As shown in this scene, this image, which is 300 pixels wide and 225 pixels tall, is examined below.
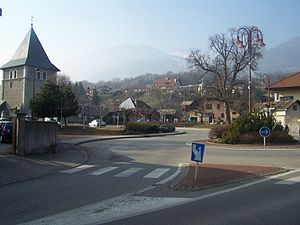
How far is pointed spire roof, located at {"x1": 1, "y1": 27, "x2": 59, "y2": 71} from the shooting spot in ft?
356

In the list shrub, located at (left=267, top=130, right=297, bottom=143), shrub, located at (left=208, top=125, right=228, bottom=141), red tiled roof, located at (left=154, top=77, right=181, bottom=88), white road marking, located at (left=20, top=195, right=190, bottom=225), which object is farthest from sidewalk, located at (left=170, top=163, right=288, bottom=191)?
red tiled roof, located at (left=154, top=77, right=181, bottom=88)

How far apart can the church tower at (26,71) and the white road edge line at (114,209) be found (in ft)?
326

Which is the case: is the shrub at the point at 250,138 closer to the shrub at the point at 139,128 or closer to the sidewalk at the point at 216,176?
the sidewalk at the point at 216,176

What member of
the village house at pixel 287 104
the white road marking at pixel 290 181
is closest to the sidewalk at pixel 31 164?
the white road marking at pixel 290 181

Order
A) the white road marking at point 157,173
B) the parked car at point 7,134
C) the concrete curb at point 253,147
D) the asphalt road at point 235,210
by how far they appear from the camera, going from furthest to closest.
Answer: the parked car at point 7,134 → the concrete curb at point 253,147 → the white road marking at point 157,173 → the asphalt road at point 235,210

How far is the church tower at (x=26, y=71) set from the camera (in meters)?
108

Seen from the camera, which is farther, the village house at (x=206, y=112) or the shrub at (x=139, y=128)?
the village house at (x=206, y=112)

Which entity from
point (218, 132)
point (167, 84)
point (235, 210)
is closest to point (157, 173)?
point (235, 210)

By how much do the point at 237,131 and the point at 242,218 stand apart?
78.7 ft

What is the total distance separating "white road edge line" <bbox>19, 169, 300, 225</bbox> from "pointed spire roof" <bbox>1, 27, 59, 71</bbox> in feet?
335

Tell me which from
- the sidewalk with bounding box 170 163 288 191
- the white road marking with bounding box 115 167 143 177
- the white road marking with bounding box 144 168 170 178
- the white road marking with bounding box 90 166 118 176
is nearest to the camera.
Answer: the sidewalk with bounding box 170 163 288 191

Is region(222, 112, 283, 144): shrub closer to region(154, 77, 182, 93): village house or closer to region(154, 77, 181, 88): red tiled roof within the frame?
region(154, 77, 182, 93): village house

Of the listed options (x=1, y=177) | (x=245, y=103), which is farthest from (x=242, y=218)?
(x=245, y=103)

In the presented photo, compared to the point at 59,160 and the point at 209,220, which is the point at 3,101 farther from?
the point at 209,220
